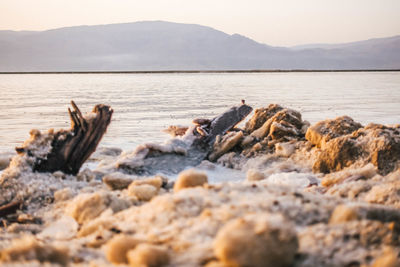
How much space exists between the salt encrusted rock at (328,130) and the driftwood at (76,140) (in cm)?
326

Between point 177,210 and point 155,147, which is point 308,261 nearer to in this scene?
point 177,210

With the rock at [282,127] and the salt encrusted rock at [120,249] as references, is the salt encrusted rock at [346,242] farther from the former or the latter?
the rock at [282,127]

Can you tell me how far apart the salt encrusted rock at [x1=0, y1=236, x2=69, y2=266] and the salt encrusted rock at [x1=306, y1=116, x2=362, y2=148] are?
16.8 ft

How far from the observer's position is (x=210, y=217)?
7.98 feet

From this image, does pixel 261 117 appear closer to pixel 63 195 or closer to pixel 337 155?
pixel 337 155

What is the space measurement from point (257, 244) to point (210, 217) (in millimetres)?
573

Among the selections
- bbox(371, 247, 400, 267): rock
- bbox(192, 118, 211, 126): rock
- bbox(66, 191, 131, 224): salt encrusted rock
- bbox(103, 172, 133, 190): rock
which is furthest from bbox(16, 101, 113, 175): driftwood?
bbox(371, 247, 400, 267): rock

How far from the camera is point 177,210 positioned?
265 centimetres

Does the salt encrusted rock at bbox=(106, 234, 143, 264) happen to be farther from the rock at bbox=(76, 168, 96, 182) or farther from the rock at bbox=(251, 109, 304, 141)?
the rock at bbox=(251, 109, 304, 141)

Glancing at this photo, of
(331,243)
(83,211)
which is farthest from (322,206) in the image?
(83,211)

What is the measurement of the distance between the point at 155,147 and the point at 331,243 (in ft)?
15.6

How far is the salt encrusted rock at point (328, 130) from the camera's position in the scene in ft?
22.1

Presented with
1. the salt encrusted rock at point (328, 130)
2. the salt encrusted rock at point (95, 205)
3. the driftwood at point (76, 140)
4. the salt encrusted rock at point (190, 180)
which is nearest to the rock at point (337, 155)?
the salt encrusted rock at point (328, 130)

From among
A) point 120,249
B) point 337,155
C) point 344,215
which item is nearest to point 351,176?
point 337,155
